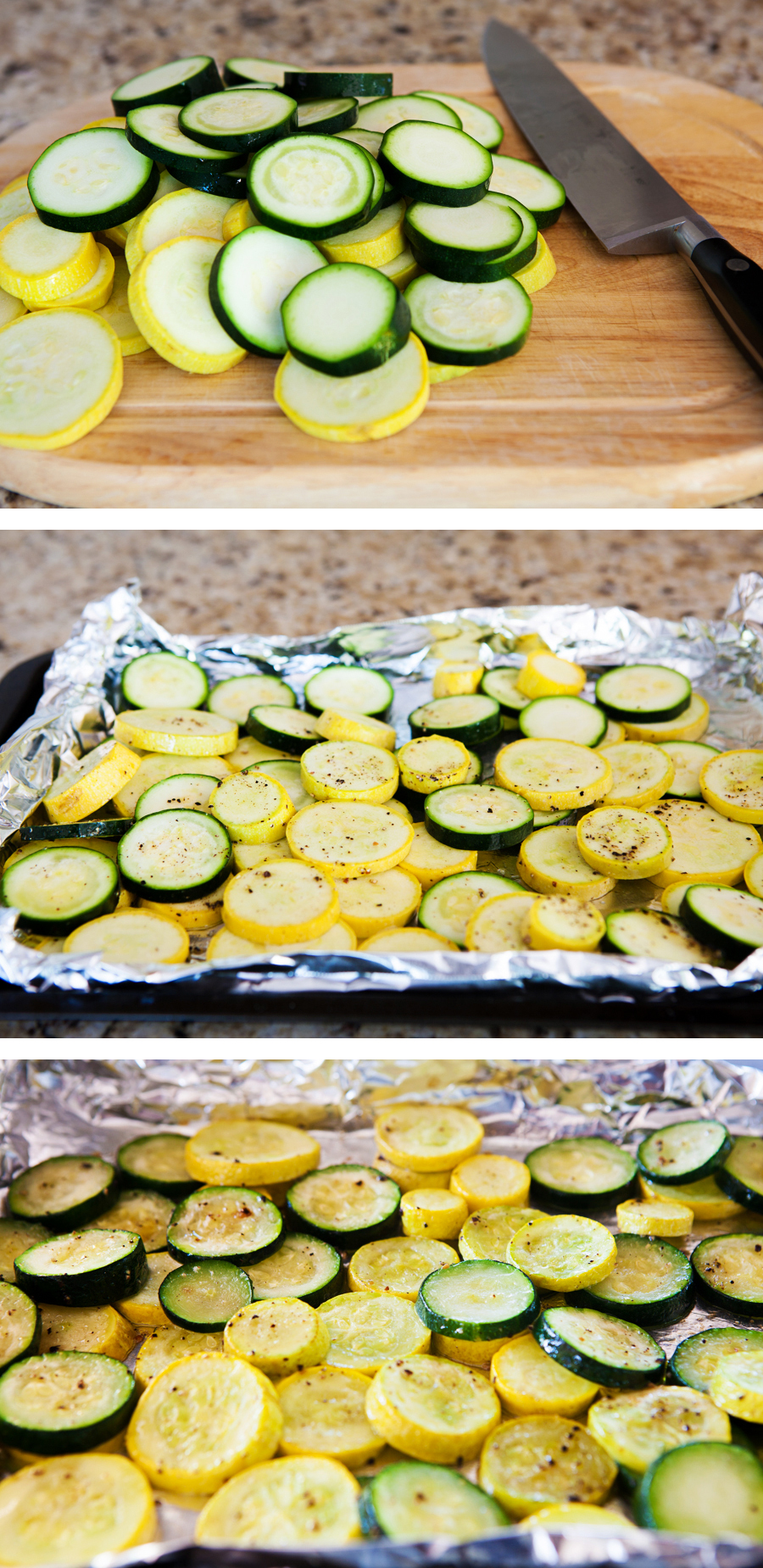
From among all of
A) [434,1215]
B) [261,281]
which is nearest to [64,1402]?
[434,1215]

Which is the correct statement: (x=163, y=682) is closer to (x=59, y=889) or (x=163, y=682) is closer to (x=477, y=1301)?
(x=59, y=889)

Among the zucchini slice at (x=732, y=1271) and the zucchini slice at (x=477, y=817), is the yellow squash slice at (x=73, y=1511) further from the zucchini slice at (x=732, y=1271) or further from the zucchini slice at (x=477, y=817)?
the zucchini slice at (x=477, y=817)

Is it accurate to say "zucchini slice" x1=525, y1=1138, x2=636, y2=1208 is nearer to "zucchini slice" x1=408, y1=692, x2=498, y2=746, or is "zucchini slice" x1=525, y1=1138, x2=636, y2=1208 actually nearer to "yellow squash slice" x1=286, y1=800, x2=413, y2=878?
"yellow squash slice" x1=286, y1=800, x2=413, y2=878

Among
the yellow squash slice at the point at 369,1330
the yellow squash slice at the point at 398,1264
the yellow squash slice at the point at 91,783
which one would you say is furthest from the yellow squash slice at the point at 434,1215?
the yellow squash slice at the point at 91,783

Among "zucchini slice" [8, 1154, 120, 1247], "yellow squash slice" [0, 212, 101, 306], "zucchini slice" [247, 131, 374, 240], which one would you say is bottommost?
"zucchini slice" [8, 1154, 120, 1247]

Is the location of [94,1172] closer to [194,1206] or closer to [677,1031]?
[194,1206]

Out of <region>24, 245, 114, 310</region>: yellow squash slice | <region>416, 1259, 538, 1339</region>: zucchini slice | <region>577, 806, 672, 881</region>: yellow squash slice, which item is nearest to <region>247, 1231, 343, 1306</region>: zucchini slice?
<region>416, 1259, 538, 1339</region>: zucchini slice
